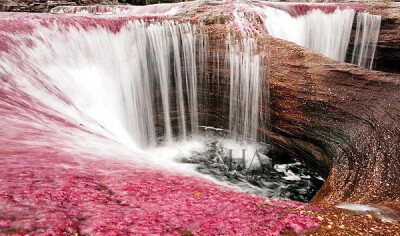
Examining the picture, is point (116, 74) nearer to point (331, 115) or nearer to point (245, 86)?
point (245, 86)

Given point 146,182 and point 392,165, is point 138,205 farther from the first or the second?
point 392,165

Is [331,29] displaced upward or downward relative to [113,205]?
upward

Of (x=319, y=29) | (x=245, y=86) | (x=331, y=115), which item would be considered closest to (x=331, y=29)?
(x=319, y=29)

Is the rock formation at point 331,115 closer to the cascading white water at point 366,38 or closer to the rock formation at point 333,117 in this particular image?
the rock formation at point 333,117

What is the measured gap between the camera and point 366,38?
13398 millimetres

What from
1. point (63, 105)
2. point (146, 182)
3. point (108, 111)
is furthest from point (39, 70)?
point (146, 182)

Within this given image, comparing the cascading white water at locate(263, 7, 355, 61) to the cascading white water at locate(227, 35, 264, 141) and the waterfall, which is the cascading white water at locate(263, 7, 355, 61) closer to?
the waterfall

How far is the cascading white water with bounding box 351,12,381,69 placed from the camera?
511 inches

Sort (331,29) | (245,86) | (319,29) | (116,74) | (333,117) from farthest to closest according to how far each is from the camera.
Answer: (331,29), (319,29), (245,86), (116,74), (333,117)

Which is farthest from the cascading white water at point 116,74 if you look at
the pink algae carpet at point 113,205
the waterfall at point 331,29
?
the waterfall at point 331,29

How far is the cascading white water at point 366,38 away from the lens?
1297cm

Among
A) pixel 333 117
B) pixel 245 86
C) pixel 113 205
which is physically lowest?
pixel 333 117

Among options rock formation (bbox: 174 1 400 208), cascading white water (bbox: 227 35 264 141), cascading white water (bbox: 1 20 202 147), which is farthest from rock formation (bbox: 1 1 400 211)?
cascading white water (bbox: 1 20 202 147)

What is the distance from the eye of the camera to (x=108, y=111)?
7.14 meters
